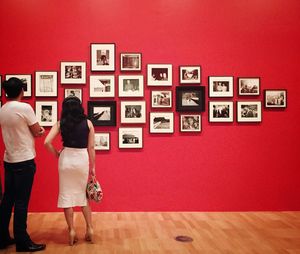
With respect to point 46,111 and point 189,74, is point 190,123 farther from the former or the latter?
point 46,111

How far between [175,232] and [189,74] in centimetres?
211

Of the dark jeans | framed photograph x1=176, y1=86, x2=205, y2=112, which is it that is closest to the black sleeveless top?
the dark jeans

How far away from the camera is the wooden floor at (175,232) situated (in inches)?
136

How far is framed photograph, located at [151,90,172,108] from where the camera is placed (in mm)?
4883

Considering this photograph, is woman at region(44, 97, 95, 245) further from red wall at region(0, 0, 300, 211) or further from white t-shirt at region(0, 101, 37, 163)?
red wall at region(0, 0, 300, 211)

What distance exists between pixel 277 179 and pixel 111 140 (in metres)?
2.38

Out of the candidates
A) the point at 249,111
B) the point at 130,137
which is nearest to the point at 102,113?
the point at 130,137

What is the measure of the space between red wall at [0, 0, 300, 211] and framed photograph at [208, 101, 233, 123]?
9 centimetres

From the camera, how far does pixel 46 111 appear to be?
15.8ft

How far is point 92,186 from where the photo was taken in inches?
141

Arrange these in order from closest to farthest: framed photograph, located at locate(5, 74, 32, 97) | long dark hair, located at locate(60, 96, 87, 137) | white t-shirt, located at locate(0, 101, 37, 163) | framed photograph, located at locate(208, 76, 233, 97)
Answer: white t-shirt, located at locate(0, 101, 37, 163) < long dark hair, located at locate(60, 96, 87, 137) < framed photograph, located at locate(5, 74, 32, 97) < framed photograph, located at locate(208, 76, 233, 97)

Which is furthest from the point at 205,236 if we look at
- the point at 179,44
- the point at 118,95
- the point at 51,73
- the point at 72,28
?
the point at 72,28

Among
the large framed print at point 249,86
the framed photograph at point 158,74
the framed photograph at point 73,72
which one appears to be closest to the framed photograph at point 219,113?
the large framed print at point 249,86

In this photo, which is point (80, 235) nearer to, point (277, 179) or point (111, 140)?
point (111, 140)
